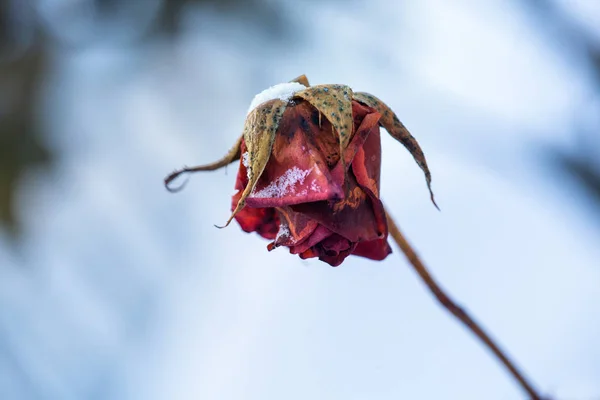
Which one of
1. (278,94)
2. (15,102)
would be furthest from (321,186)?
(15,102)

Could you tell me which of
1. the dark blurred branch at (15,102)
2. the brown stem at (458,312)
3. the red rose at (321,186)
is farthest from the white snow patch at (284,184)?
the dark blurred branch at (15,102)

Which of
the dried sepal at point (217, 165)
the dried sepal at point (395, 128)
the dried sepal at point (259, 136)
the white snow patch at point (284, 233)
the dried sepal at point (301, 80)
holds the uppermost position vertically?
the dried sepal at point (395, 128)

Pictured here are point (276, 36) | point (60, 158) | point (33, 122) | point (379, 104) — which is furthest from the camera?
point (60, 158)

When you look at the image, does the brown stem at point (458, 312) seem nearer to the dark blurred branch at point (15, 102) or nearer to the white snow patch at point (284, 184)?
the white snow patch at point (284, 184)

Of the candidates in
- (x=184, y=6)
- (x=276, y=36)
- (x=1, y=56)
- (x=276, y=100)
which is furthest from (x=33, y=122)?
(x=276, y=100)

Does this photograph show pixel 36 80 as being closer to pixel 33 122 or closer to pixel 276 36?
pixel 33 122

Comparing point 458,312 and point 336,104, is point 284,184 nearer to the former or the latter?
point 336,104
